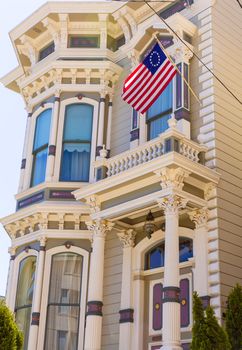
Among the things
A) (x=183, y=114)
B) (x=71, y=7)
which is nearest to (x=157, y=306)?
(x=183, y=114)

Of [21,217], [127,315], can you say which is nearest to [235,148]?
[127,315]

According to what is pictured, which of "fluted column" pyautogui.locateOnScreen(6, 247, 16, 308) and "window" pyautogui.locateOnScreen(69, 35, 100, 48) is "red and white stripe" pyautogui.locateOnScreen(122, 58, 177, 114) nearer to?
"window" pyautogui.locateOnScreen(69, 35, 100, 48)

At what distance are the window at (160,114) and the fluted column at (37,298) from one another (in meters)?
4.32

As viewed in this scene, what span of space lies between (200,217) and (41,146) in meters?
6.61

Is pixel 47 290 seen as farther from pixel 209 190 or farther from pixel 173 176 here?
pixel 209 190

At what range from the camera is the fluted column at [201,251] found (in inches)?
521

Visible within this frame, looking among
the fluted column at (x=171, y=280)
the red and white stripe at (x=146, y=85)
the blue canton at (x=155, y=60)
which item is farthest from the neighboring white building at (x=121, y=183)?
the blue canton at (x=155, y=60)

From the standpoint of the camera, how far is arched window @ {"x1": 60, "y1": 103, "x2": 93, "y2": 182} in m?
17.4

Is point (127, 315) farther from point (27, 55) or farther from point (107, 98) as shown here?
point (27, 55)

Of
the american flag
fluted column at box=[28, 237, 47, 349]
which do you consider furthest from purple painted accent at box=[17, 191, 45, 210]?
the american flag

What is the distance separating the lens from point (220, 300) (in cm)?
1286

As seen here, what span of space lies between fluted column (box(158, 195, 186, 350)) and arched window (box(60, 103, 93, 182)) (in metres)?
4.59

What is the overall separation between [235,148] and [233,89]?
1785 millimetres

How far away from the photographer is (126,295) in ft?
49.5
